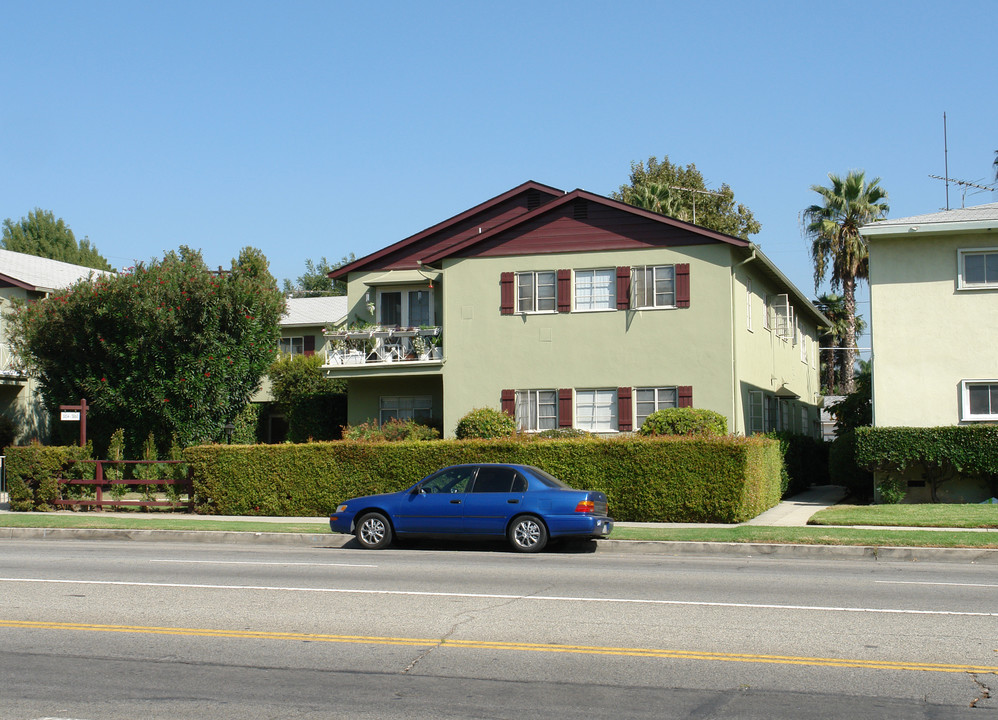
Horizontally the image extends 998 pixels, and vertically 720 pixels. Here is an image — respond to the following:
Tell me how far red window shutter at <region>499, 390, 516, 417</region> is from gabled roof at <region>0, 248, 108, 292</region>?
14208 millimetres

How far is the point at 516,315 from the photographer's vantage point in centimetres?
2781

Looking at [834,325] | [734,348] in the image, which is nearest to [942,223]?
[734,348]

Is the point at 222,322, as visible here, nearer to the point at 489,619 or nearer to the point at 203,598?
the point at 203,598

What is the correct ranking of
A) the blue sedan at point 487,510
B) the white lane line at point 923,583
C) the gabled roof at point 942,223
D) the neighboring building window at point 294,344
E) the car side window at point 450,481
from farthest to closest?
the neighboring building window at point 294,344 < the gabled roof at point 942,223 < the car side window at point 450,481 < the blue sedan at point 487,510 < the white lane line at point 923,583

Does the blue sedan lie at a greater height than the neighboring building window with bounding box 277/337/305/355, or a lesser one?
lesser

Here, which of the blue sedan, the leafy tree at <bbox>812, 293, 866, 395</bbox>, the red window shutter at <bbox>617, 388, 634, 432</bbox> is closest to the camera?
the blue sedan

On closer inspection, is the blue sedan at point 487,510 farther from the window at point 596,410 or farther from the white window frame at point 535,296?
the white window frame at point 535,296

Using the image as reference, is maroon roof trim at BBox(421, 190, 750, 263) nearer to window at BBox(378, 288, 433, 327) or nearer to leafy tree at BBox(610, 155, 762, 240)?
window at BBox(378, 288, 433, 327)

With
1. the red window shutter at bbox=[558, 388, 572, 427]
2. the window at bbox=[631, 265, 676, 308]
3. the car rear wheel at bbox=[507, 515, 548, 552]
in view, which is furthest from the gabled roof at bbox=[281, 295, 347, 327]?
the car rear wheel at bbox=[507, 515, 548, 552]

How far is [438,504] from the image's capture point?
1648 centimetres

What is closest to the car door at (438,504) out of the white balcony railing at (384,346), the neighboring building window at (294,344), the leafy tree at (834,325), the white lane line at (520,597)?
the white lane line at (520,597)

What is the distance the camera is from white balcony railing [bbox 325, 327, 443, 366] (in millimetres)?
28828

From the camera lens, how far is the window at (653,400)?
87.6ft

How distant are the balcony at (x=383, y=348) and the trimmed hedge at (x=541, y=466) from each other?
5.59m
